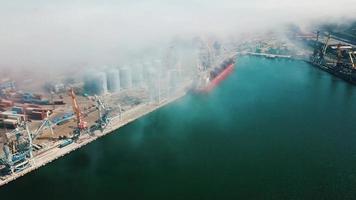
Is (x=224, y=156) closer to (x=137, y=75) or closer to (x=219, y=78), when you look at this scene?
(x=137, y=75)

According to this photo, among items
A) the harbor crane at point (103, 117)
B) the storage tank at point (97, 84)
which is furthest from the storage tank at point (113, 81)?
the harbor crane at point (103, 117)

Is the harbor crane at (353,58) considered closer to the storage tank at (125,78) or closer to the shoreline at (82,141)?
the shoreline at (82,141)

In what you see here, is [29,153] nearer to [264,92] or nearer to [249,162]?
[249,162]

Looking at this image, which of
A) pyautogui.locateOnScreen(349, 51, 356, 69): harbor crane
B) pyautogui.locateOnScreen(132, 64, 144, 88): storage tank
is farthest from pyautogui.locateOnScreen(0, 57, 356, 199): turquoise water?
pyautogui.locateOnScreen(349, 51, 356, 69): harbor crane

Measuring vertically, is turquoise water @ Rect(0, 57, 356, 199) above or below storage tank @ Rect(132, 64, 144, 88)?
below

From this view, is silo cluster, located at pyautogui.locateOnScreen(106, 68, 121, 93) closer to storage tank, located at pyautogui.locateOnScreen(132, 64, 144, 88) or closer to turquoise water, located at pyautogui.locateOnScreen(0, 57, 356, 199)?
storage tank, located at pyautogui.locateOnScreen(132, 64, 144, 88)

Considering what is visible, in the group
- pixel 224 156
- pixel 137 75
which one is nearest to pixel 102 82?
pixel 137 75
